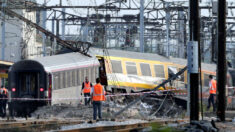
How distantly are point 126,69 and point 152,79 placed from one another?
5.75 feet

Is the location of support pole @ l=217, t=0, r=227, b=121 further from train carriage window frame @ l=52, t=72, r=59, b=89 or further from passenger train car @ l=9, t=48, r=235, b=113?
train carriage window frame @ l=52, t=72, r=59, b=89

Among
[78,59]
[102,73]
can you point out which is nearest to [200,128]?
[78,59]

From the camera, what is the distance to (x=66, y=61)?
28156 mm

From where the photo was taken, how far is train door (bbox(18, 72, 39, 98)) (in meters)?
26.9

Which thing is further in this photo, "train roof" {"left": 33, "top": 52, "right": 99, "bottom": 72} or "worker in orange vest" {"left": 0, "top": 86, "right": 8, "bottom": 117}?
"worker in orange vest" {"left": 0, "top": 86, "right": 8, "bottom": 117}

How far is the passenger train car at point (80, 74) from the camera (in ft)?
87.2

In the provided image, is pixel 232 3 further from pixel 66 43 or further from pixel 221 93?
pixel 221 93

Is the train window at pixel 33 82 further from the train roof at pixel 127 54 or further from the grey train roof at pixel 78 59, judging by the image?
the train roof at pixel 127 54

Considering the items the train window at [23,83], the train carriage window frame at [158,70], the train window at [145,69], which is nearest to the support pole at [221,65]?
the train window at [23,83]

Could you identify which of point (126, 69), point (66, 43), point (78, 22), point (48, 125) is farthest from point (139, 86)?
point (78, 22)

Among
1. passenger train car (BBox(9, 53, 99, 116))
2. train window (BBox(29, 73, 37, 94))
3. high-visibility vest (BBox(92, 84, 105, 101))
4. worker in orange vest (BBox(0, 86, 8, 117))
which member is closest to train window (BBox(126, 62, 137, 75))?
passenger train car (BBox(9, 53, 99, 116))

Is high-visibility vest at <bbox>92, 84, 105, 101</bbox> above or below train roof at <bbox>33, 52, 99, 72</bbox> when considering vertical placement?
below

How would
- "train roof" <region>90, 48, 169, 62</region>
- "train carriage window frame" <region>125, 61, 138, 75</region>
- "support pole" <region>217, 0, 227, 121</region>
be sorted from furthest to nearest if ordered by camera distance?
"train carriage window frame" <region>125, 61, 138, 75</region>, "train roof" <region>90, 48, 169, 62</region>, "support pole" <region>217, 0, 227, 121</region>

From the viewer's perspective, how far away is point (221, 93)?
63.7 ft
